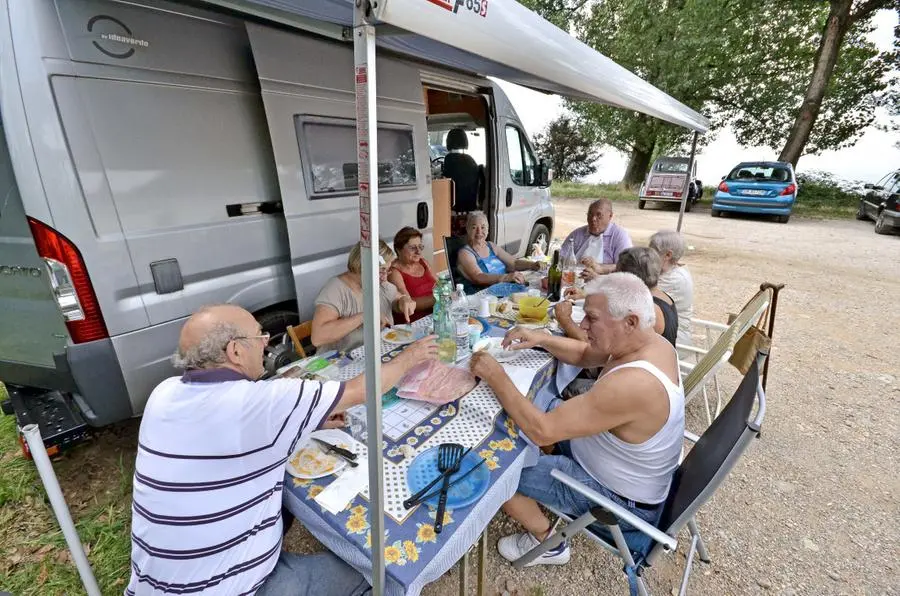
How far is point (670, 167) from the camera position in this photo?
1207cm

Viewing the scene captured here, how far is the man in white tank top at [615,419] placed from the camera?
138cm

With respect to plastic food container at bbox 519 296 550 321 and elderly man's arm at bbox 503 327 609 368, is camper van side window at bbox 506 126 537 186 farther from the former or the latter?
elderly man's arm at bbox 503 327 609 368

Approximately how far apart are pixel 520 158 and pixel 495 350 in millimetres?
3996

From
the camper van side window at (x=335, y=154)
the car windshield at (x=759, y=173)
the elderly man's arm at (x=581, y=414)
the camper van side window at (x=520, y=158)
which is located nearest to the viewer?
the elderly man's arm at (x=581, y=414)

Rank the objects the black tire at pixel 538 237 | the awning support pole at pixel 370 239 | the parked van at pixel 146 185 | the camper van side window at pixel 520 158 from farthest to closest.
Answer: the black tire at pixel 538 237 < the camper van side window at pixel 520 158 < the parked van at pixel 146 185 < the awning support pole at pixel 370 239

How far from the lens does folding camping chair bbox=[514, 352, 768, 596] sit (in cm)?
125

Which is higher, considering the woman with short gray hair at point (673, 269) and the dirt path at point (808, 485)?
the woman with short gray hair at point (673, 269)

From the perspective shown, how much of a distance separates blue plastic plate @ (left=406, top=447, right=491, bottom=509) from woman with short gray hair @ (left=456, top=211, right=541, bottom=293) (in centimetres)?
241

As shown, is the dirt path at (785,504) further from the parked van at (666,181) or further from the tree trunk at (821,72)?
the tree trunk at (821,72)

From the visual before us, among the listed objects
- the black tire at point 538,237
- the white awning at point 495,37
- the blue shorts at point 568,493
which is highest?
the white awning at point 495,37

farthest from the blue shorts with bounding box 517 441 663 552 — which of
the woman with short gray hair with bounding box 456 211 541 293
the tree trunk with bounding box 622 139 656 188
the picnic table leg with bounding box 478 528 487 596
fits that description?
the tree trunk with bounding box 622 139 656 188

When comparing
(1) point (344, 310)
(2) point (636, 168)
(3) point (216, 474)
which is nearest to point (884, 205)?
(2) point (636, 168)

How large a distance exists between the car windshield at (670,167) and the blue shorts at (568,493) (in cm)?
1264

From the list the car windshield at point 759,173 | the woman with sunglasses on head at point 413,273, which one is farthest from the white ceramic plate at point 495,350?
the car windshield at point 759,173
